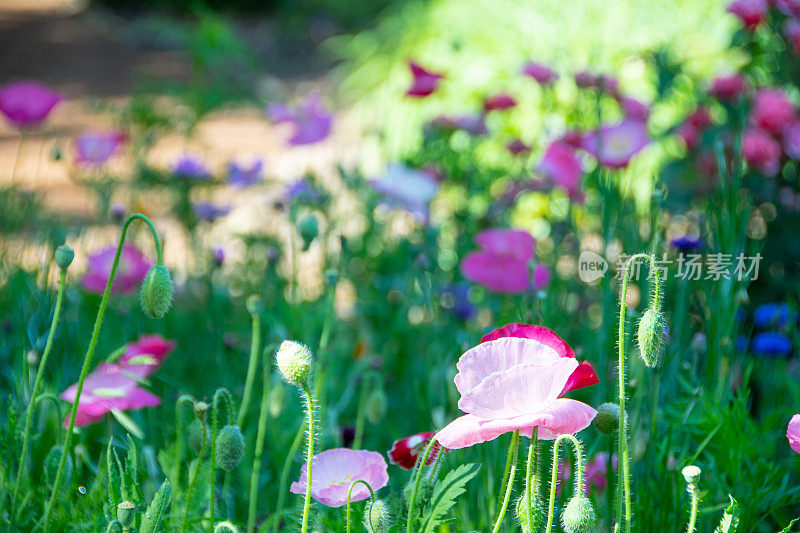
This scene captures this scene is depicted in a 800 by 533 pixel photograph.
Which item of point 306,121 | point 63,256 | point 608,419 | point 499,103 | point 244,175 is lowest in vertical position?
point 608,419

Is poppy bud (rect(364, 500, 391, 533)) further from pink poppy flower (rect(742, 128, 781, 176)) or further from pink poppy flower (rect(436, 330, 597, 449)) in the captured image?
pink poppy flower (rect(742, 128, 781, 176))

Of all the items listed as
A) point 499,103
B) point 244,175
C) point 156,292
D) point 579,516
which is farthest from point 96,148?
point 579,516

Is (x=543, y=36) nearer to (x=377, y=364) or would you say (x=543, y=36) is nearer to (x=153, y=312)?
(x=377, y=364)

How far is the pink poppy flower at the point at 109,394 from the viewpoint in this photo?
0.98m

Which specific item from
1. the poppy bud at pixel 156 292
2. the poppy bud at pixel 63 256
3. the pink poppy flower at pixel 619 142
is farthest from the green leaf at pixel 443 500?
the pink poppy flower at pixel 619 142

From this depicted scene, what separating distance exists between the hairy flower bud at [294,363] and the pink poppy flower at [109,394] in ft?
1.07

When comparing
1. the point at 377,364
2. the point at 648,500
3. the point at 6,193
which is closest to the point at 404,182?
the point at 377,364

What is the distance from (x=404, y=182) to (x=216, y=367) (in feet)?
1.90

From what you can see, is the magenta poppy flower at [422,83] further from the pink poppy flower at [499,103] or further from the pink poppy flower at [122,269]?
the pink poppy flower at [122,269]

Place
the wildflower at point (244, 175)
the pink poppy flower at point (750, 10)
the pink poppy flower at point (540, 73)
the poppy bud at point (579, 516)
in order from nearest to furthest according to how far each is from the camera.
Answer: the poppy bud at point (579, 516) < the pink poppy flower at point (750, 10) < the pink poppy flower at point (540, 73) < the wildflower at point (244, 175)

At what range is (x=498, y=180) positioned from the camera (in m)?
2.46

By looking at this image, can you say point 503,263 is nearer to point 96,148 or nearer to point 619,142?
point 619,142

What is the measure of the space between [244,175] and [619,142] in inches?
37.0

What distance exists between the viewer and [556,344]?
→ 0.77m
